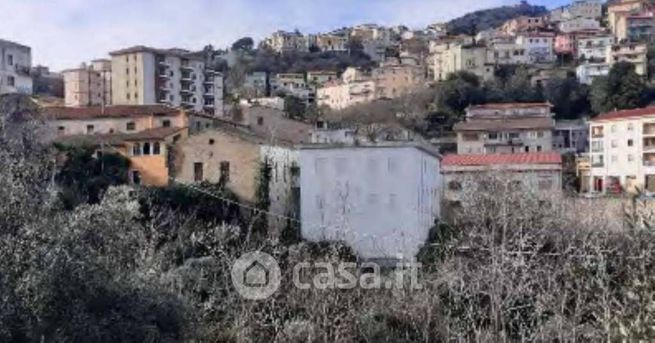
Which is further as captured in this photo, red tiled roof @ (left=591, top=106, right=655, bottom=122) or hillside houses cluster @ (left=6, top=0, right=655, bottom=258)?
red tiled roof @ (left=591, top=106, right=655, bottom=122)

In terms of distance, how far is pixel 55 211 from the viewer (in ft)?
38.6

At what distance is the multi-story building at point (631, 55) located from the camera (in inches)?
2172

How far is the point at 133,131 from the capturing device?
30.9 metres

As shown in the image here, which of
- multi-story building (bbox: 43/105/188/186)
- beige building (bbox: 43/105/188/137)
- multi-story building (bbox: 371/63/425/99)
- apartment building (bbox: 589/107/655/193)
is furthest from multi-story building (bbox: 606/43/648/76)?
multi-story building (bbox: 43/105/188/186)

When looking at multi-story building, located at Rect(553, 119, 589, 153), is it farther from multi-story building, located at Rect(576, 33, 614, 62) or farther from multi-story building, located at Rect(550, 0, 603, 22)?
multi-story building, located at Rect(550, 0, 603, 22)

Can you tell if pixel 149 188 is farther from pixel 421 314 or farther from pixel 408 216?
pixel 421 314

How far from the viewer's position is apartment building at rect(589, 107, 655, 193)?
39875 mm

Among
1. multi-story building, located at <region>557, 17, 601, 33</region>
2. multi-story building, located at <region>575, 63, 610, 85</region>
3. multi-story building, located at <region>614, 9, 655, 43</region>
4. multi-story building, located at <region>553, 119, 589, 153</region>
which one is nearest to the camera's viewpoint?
multi-story building, located at <region>553, 119, 589, 153</region>

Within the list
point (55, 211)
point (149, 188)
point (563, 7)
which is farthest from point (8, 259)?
point (563, 7)

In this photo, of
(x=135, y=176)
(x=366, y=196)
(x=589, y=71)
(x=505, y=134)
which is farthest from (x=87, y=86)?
(x=366, y=196)

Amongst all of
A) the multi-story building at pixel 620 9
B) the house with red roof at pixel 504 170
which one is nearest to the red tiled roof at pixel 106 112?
the house with red roof at pixel 504 170

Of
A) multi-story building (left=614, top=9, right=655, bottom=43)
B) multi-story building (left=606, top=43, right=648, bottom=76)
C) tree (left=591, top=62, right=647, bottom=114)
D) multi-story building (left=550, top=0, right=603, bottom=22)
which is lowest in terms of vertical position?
tree (left=591, top=62, right=647, bottom=114)

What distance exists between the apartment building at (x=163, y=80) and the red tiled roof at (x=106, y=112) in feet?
45.7

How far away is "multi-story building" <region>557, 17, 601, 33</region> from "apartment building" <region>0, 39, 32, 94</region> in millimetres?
47742
